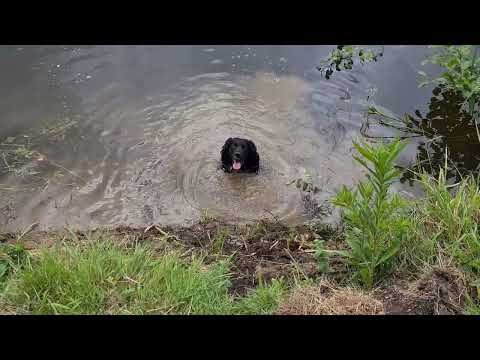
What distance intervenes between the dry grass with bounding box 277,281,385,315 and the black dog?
2830 millimetres

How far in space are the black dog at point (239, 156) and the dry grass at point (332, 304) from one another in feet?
9.28

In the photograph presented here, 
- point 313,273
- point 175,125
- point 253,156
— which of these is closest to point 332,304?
point 313,273

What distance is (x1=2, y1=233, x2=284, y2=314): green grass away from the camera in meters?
3.00

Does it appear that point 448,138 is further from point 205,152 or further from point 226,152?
point 205,152

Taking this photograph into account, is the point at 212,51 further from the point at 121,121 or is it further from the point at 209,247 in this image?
the point at 209,247

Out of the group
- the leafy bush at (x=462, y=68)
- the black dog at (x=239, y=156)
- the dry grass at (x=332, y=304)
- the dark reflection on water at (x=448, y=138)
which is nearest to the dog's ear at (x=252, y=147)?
the black dog at (x=239, y=156)

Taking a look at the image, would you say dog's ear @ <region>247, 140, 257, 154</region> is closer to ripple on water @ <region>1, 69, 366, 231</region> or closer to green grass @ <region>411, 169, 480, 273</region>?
ripple on water @ <region>1, 69, 366, 231</region>

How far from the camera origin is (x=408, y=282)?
333 cm

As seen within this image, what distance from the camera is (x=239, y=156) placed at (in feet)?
19.1

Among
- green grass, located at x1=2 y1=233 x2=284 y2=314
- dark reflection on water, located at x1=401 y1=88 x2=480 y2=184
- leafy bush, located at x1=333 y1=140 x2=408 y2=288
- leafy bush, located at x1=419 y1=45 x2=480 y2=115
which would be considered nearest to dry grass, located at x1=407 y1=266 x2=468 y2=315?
leafy bush, located at x1=333 y1=140 x2=408 y2=288

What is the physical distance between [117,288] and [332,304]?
1381 millimetres

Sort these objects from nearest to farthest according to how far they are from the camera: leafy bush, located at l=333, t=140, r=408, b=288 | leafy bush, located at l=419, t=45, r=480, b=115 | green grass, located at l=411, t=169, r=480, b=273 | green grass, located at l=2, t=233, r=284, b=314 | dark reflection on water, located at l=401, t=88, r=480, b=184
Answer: leafy bush, located at l=333, t=140, r=408, b=288 < green grass, located at l=2, t=233, r=284, b=314 < green grass, located at l=411, t=169, r=480, b=273 < leafy bush, located at l=419, t=45, r=480, b=115 < dark reflection on water, located at l=401, t=88, r=480, b=184

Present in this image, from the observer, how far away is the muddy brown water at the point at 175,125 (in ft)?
17.8

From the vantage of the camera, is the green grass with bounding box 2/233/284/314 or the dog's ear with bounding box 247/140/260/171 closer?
the green grass with bounding box 2/233/284/314
